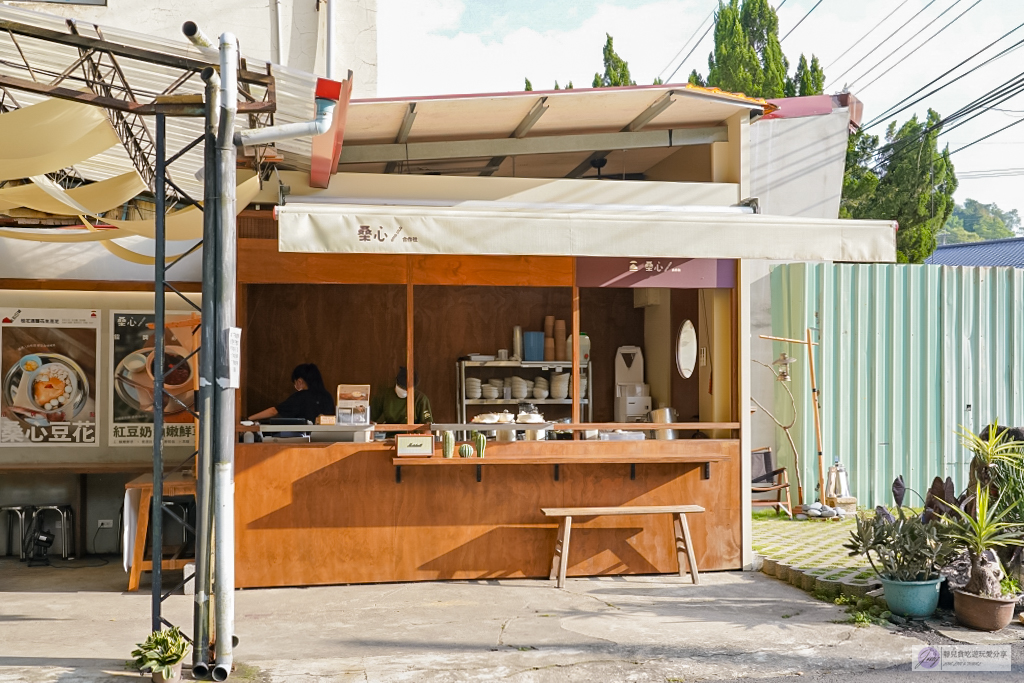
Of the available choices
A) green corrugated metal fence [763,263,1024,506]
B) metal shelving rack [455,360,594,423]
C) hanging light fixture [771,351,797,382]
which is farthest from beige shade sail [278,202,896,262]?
green corrugated metal fence [763,263,1024,506]

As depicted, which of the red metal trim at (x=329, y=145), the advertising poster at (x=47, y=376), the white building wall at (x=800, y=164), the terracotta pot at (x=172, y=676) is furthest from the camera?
the white building wall at (x=800, y=164)

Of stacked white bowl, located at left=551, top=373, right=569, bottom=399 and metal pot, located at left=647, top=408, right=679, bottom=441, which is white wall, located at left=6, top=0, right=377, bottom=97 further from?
metal pot, located at left=647, top=408, right=679, bottom=441

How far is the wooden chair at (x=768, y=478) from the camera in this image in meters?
10.3

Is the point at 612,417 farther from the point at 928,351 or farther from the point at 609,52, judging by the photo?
the point at 609,52

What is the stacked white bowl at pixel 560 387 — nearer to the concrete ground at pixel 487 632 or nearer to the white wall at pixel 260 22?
the concrete ground at pixel 487 632

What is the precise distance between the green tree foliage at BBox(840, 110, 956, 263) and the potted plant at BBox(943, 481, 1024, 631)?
1604 centimetres

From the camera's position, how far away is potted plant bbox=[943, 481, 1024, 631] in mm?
6312

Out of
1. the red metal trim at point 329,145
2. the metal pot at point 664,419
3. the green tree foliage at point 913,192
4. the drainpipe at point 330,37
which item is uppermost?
the green tree foliage at point 913,192

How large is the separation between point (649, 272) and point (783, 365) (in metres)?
3.23

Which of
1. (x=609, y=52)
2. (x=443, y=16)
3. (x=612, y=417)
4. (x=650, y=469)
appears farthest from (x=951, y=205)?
(x=443, y=16)

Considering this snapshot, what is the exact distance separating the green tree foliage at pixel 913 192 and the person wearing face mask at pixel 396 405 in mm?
15857

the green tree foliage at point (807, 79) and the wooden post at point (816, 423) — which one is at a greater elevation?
the green tree foliage at point (807, 79)

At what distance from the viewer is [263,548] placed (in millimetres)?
7562

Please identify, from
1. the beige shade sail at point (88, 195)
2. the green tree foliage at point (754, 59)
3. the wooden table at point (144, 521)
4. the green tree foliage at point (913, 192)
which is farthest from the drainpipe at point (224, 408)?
the green tree foliage at point (754, 59)
